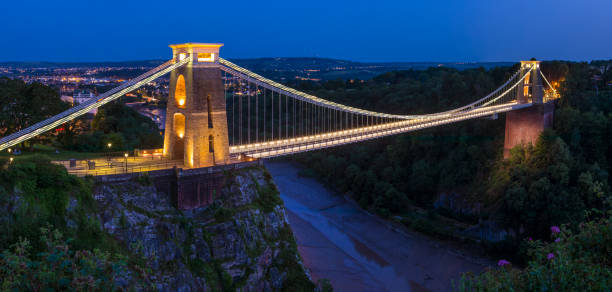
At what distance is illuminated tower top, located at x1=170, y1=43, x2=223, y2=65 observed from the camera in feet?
59.1

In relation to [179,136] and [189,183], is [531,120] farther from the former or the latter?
[189,183]

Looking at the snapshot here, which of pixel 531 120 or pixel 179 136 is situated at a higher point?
pixel 531 120

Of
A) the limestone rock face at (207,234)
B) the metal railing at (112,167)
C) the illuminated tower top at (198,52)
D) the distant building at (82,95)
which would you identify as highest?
the illuminated tower top at (198,52)

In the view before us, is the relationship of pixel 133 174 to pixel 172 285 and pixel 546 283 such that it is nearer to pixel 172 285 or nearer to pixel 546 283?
pixel 172 285

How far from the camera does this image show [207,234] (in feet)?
54.4

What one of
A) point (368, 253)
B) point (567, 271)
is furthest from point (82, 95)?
point (567, 271)

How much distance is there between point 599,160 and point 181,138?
2360 cm

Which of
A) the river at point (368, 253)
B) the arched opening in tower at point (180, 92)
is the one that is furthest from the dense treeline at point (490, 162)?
the arched opening in tower at point (180, 92)

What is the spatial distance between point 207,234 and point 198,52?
6.51 m

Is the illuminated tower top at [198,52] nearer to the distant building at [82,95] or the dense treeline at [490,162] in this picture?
the dense treeline at [490,162]

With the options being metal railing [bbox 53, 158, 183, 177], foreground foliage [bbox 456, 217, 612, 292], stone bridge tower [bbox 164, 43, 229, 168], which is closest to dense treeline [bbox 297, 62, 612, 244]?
stone bridge tower [bbox 164, 43, 229, 168]

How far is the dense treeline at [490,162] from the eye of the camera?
2623 centimetres

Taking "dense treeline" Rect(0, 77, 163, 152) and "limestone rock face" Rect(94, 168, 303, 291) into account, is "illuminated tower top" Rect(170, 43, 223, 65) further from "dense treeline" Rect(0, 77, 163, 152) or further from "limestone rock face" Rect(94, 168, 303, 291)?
"dense treeline" Rect(0, 77, 163, 152)

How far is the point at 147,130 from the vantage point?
3042 cm
